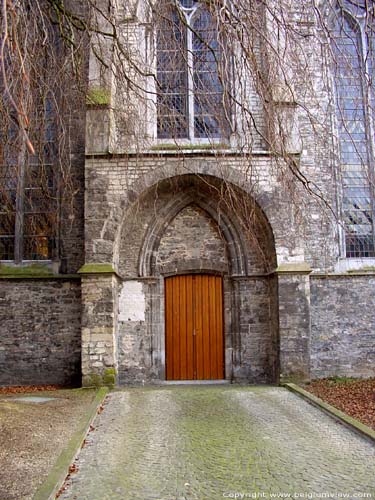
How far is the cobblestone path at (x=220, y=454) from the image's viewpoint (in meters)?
4.60

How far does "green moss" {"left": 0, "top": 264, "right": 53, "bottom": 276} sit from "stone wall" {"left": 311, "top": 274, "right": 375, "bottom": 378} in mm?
5919

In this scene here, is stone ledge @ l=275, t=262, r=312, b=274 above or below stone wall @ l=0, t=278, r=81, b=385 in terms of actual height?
above

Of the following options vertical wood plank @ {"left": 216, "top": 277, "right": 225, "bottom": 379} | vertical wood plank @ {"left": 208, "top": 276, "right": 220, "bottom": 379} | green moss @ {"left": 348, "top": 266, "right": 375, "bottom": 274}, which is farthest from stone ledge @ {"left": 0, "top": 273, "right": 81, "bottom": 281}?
green moss @ {"left": 348, "top": 266, "right": 375, "bottom": 274}

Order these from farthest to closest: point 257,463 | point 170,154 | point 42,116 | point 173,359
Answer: point 173,359
point 170,154
point 42,116
point 257,463

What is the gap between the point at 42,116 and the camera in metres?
6.13

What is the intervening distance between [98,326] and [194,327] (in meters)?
2.28

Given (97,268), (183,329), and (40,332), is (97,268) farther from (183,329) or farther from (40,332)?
(183,329)

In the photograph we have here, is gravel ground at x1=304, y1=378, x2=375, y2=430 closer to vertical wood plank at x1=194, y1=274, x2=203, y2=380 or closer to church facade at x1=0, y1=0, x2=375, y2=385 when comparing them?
church facade at x1=0, y1=0, x2=375, y2=385

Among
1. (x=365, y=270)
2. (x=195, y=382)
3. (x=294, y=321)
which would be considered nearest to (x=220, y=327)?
(x=195, y=382)

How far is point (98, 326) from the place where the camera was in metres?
9.94

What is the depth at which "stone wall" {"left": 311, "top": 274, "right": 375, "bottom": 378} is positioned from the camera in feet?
37.1

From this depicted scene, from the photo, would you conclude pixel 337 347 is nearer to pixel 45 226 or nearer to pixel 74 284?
pixel 74 284

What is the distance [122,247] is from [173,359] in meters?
2.65

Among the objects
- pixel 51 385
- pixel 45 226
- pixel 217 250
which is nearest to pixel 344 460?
pixel 217 250
